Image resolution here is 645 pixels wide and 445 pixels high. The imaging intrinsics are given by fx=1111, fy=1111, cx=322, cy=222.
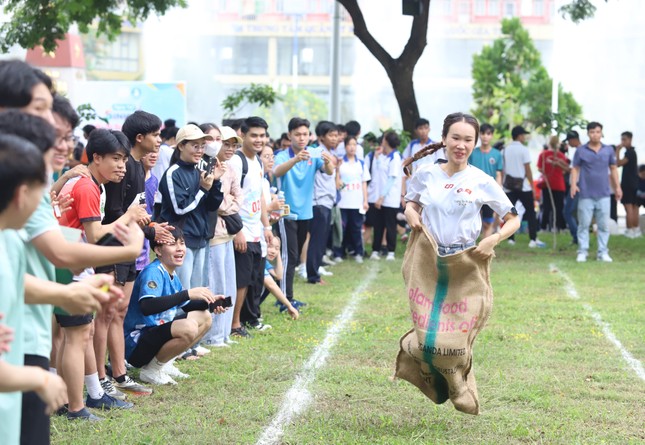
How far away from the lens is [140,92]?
2575 centimetres

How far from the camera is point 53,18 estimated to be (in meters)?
20.4

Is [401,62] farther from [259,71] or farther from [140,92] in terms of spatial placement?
[259,71]

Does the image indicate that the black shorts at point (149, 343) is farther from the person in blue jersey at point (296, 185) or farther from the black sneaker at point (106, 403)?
the person in blue jersey at point (296, 185)

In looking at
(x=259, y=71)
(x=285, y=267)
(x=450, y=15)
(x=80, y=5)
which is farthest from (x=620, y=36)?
(x=450, y=15)

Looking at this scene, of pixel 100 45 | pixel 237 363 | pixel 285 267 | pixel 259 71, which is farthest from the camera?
pixel 100 45

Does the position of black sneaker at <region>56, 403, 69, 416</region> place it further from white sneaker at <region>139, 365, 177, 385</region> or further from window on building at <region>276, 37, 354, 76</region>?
window on building at <region>276, 37, 354, 76</region>

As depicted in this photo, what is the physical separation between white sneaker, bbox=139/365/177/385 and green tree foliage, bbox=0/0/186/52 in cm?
1292

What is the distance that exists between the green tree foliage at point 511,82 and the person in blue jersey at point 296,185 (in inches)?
1766

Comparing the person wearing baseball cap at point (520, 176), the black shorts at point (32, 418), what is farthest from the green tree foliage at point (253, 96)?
the black shorts at point (32, 418)

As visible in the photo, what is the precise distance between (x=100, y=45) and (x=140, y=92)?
5236 centimetres

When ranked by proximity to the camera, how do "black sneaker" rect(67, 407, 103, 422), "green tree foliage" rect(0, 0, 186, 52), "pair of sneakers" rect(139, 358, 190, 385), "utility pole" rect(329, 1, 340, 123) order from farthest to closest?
"utility pole" rect(329, 1, 340, 123), "green tree foliage" rect(0, 0, 186, 52), "pair of sneakers" rect(139, 358, 190, 385), "black sneaker" rect(67, 407, 103, 422)

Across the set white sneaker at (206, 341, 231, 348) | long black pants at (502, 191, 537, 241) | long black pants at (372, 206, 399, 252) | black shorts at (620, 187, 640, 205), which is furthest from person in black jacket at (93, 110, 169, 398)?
black shorts at (620, 187, 640, 205)

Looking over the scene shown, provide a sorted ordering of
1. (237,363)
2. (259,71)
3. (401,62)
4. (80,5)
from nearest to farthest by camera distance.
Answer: (237,363) < (80,5) < (401,62) < (259,71)

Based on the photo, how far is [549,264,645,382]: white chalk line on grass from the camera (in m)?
8.59
